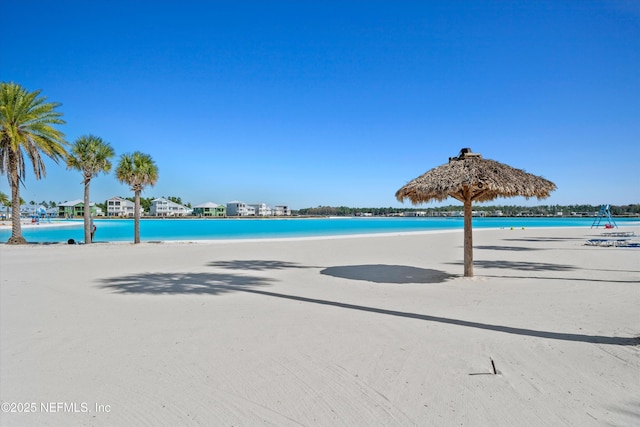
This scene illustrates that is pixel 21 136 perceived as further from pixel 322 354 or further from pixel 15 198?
pixel 322 354

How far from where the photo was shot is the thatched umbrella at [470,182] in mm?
9195

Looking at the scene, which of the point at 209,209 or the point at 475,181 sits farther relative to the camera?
the point at 209,209

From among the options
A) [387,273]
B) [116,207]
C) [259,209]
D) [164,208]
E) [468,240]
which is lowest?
[387,273]

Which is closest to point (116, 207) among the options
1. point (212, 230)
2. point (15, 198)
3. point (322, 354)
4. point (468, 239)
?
point (212, 230)

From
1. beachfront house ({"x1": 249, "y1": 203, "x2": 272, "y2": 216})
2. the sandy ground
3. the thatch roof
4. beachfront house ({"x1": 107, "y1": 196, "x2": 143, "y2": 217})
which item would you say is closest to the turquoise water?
the thatch roof

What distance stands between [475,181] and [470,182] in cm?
14

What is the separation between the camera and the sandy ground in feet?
10.6

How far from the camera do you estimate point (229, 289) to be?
28.6 feet

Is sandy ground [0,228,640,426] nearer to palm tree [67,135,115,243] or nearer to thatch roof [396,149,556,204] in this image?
thatch roof [396,149,556,204]

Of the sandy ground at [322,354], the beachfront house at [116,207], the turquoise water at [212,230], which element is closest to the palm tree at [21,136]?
the turquoise water at [212,230]

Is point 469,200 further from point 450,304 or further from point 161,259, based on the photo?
point 161,259

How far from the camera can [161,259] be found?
48.9 ft

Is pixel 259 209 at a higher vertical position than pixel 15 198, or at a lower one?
higher

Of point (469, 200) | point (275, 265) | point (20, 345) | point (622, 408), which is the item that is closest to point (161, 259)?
point (275, 265)
